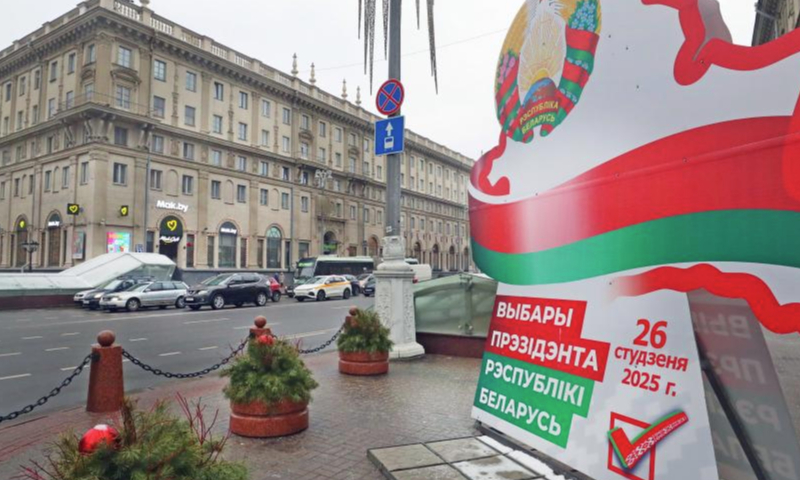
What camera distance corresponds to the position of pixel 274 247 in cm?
5147

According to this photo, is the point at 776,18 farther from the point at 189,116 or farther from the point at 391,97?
the point at 189,116

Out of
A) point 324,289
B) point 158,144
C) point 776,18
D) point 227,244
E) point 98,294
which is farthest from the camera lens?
point 227,244

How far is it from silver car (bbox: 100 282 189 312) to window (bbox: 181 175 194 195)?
1793 centimetres

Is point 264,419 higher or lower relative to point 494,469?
higher

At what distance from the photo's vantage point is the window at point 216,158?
45.0 metres

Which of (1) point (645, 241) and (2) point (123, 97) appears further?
(2) point (123, 97)

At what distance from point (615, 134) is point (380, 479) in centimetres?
321

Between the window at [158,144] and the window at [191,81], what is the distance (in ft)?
18.5

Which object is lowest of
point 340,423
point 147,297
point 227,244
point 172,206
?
point 340,423

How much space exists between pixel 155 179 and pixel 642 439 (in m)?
43.2

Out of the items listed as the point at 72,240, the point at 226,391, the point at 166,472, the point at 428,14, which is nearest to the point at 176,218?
the point at 72,240

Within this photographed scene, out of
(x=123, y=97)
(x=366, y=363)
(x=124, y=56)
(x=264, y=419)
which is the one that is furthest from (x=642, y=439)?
(x=124, y=56)

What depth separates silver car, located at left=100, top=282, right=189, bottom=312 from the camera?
77.3 feet

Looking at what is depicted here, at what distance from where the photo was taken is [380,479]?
3.95 meters
